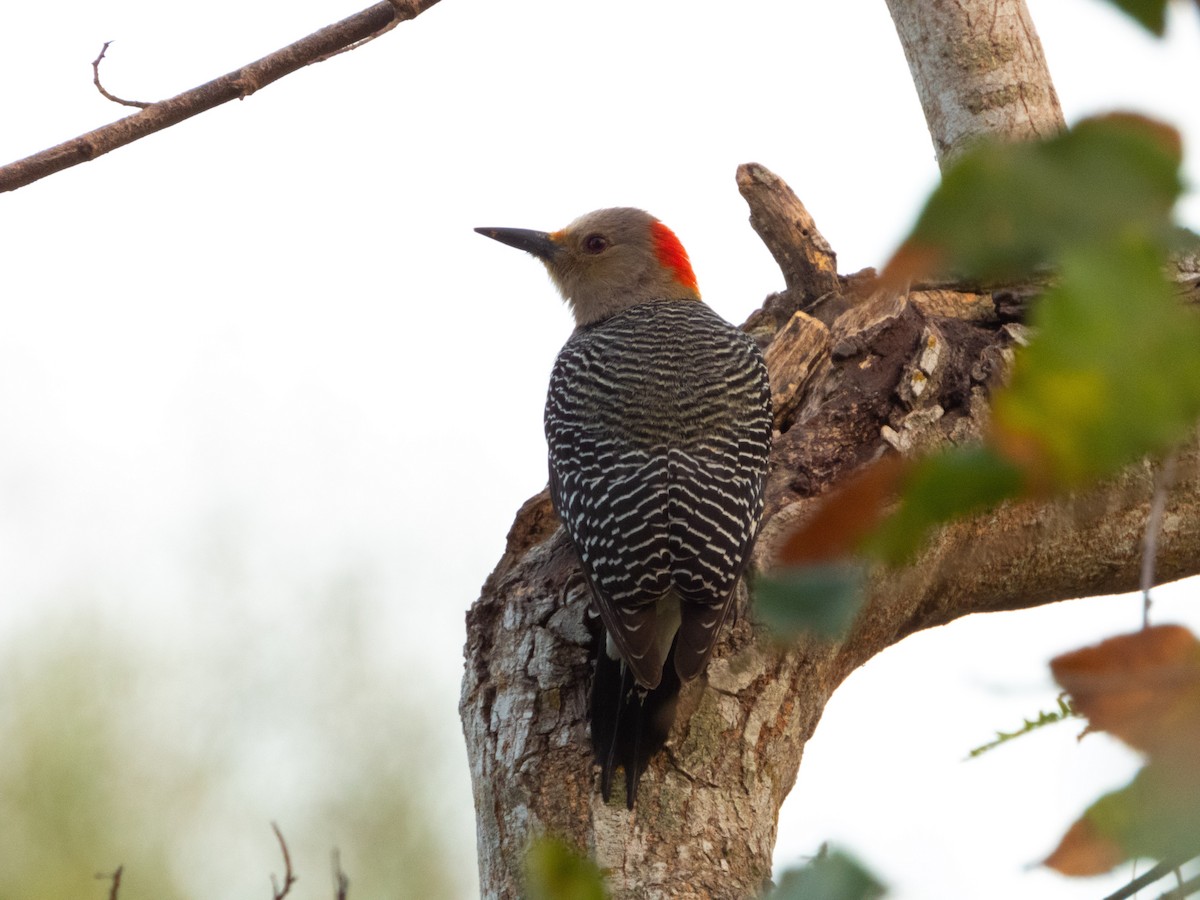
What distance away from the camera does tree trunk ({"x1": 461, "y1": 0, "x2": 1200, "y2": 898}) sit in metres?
3.63

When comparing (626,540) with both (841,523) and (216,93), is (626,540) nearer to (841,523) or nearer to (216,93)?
(216,93)

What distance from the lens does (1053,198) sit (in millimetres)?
640

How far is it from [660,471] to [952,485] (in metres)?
3.78

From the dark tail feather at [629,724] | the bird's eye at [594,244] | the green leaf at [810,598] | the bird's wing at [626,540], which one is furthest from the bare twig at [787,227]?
the green leaf at [810,598]

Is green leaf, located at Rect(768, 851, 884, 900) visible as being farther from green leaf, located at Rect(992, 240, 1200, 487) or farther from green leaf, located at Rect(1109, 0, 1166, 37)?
green leaf, located at Rect(1109, 0, 1166, 37)

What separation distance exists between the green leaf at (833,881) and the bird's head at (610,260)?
5879 mm

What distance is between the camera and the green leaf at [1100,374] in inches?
24.4

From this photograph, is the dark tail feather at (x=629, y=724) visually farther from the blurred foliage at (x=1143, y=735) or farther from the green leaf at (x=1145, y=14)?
the green leaf at (x=1145, y=14)

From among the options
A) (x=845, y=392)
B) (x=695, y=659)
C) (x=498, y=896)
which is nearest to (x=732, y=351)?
(x=845, y=392)

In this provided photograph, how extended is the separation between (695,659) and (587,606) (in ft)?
1.93

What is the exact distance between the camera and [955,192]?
25.3 inches

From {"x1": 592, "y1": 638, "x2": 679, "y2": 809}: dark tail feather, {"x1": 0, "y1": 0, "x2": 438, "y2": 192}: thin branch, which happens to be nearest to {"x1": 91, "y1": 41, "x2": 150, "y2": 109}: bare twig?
{"x1": 0, "y1": 0, "x2": 438, "y2": 192}: thin branch

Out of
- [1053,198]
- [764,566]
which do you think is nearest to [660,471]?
[764,566]

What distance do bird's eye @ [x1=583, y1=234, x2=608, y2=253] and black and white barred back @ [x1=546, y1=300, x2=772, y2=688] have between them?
1.30m
